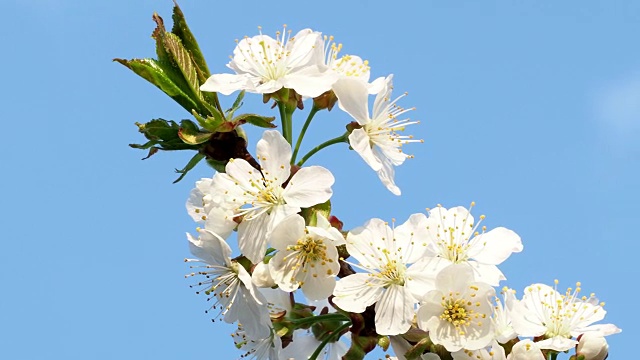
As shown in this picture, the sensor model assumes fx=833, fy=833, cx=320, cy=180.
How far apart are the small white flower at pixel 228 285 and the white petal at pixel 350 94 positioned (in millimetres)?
803

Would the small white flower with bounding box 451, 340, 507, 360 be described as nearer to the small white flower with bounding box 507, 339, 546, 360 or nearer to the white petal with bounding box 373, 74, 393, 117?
the small white flower with bounding box 507, 339, 546, 360

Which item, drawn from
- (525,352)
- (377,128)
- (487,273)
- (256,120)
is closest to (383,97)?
(377,128)

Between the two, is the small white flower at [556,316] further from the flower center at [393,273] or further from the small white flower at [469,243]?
the flower center at [393,273]

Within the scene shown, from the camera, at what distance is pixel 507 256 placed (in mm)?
3709

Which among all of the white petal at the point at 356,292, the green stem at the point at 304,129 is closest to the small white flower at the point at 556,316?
the white petal at the point at 356,292

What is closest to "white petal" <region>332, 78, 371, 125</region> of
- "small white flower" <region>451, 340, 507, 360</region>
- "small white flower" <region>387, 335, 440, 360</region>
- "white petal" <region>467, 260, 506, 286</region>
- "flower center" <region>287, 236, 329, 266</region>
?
"flower center" <region>287, 236, 329, 266</region>

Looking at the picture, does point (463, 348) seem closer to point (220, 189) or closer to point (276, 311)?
point (276, 311)

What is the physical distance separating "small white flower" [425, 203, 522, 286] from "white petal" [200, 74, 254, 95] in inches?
39.6

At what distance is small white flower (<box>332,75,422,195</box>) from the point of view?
11.9 feet

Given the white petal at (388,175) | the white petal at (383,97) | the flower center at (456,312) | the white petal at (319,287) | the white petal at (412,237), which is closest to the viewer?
the flower center at (456,312)

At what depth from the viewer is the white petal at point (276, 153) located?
348cm

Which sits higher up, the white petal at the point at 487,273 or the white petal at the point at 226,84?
the white petal at the point at 226,84

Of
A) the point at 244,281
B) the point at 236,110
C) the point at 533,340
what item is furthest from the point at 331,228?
the point at 533,340

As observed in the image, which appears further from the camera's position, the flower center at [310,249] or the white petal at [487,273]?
the white petal at [487,273]
